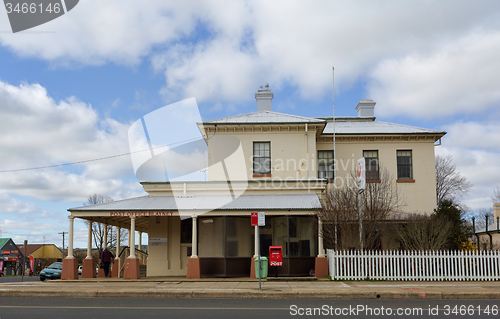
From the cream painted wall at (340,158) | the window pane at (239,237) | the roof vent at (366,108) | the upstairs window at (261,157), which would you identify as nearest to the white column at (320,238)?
the window pane at (239,237)

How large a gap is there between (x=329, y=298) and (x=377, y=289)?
79.3 inches

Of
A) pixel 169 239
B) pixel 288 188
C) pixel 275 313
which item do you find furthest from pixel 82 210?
pixel 275 313

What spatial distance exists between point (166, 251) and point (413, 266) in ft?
37.7

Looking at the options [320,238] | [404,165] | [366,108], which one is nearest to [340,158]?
[404,165]

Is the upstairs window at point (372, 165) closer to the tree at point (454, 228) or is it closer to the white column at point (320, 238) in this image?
the tree at point (454, 228)

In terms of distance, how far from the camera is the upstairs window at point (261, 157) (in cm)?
2527

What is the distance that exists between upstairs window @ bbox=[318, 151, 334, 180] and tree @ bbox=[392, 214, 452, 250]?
6441 mm

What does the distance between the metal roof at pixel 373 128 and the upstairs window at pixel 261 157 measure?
4297 millimetres

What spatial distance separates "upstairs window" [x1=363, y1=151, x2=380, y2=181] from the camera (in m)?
25.6

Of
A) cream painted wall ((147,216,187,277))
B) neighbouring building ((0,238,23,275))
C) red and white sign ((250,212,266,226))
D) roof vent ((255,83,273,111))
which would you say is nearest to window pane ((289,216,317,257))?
red and white sign ((250,212,266,226))

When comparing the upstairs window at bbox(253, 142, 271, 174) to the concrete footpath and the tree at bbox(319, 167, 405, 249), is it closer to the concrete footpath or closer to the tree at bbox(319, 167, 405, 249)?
the tree at bbox(319, 167, 405, 249)

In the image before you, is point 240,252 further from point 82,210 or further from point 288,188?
point 82,210

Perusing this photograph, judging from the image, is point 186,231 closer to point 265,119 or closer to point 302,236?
point 302,236

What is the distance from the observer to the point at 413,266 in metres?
17.7
